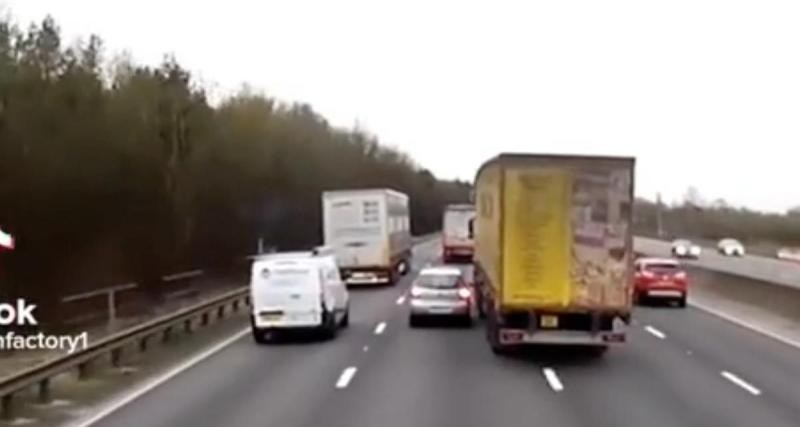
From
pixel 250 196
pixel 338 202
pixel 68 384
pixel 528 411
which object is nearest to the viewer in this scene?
pixel 528 411

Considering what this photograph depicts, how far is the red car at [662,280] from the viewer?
4475cm

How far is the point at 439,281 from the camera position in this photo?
109 ft

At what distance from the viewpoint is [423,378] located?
74.2ft

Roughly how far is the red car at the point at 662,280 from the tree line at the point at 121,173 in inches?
608

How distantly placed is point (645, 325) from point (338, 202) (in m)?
17.9

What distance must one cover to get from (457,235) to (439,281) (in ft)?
132

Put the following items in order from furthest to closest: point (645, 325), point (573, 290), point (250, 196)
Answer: point (250, 196), point (645, 325), point (573, 290)

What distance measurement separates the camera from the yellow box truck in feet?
82.4

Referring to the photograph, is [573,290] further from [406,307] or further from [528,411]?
[406,307]

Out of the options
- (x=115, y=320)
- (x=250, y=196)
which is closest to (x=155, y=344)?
(x=115, y=320)

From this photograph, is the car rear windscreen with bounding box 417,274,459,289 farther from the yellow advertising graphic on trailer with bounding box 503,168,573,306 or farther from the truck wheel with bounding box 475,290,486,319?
the yellow advertising graphic on trailer with bounding box 503,168,573,306

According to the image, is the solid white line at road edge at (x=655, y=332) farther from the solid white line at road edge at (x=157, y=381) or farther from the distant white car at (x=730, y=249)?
the distant white car at (x=730, y=249)

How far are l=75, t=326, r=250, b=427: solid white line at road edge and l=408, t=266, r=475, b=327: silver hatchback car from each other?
4.50m

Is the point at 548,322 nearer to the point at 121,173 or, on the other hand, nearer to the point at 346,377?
the point at 346,377
